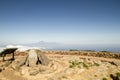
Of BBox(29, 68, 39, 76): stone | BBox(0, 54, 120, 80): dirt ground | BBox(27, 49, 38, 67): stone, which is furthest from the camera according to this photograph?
BBox(27, 49, 38, 67): stone

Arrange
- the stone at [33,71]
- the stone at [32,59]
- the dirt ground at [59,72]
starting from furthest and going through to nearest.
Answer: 1. the stone at [32,59]
2. the stone at [33,71]
3. the dirt ground at [59,72]

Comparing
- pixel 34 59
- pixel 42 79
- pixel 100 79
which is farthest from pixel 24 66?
pixel 100 79

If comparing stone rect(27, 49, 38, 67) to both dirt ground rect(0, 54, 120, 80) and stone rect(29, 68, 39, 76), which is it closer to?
dirt ground rect(0, 54, 120, 80)

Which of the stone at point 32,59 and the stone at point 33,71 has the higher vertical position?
the stone at point 32,59

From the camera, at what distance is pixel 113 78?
1574cm

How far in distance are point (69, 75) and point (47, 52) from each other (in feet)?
58.5

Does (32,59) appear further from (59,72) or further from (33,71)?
(59,72)

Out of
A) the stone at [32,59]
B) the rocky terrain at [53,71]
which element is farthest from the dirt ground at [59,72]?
the stone at [32,59]

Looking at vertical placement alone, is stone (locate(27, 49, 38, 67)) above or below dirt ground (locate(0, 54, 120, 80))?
above

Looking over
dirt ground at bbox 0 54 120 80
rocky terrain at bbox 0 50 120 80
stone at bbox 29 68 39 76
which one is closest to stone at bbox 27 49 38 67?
rocky terrain at bbox 0 50 120 80

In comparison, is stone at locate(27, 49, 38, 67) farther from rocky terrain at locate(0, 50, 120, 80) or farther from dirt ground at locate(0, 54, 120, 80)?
dirt ground at locate(0, 54, 120, 80)

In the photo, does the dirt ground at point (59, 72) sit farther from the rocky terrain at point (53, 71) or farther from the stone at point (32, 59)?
the stone at point (32, 59)

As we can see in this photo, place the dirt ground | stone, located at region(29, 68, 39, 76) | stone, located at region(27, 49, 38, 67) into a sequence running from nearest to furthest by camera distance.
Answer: the dirt ground, stone, located at region(29, 68, 39, 76), stone, located at region(27, 49, 38, 67)

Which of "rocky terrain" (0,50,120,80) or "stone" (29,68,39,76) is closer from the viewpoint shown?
"rocky terrain" (0,50,120,80)
